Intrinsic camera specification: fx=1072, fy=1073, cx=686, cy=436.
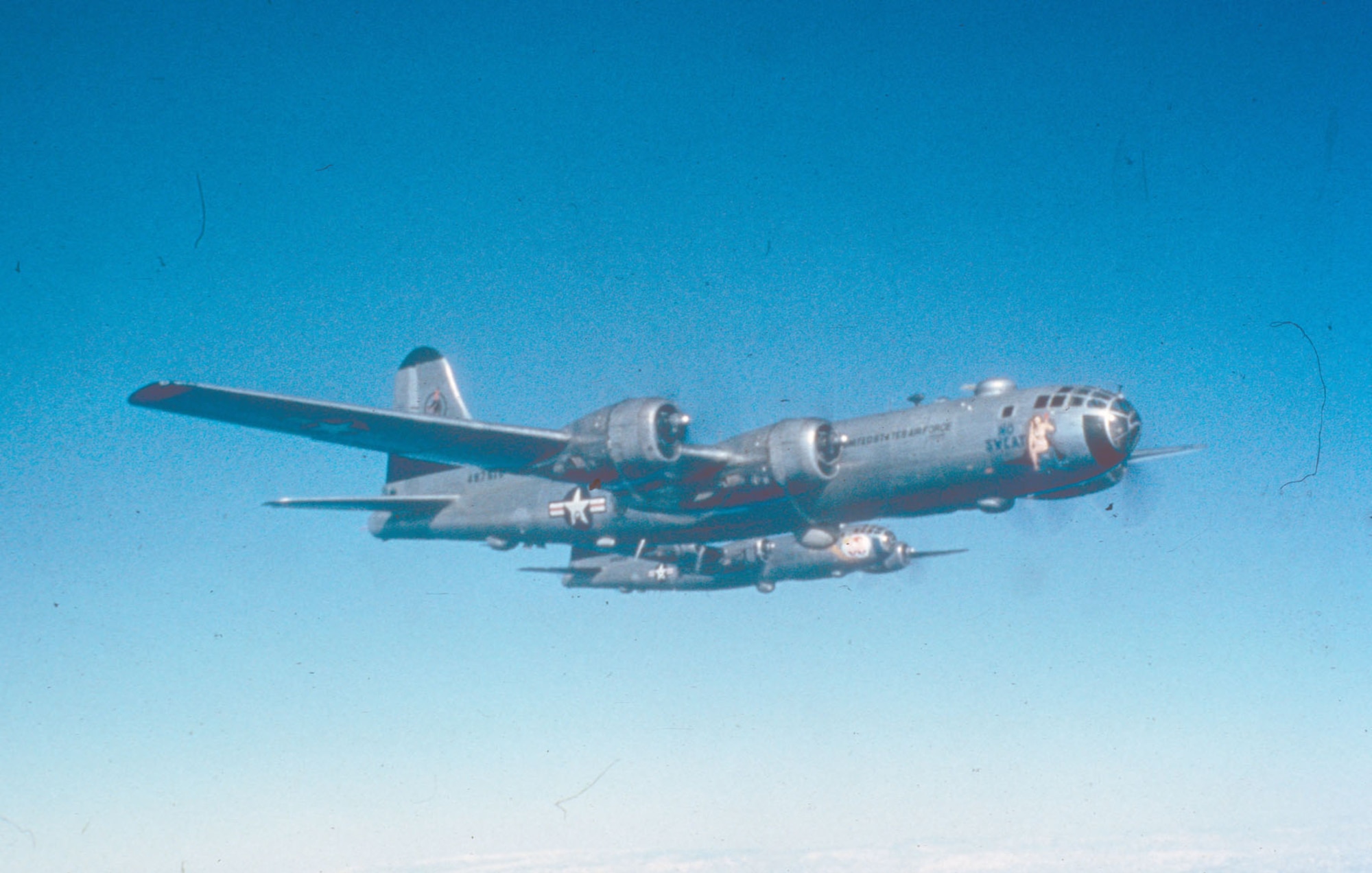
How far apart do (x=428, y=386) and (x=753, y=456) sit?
20400 millimetres

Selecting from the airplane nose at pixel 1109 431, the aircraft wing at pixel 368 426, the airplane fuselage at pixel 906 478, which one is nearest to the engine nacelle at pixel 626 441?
the aircraft wing at pixel 368 426

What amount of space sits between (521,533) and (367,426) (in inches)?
330

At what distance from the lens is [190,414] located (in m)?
25.8

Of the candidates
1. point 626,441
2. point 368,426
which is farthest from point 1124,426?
point 368,426

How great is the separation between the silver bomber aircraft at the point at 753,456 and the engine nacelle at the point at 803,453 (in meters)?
0.04

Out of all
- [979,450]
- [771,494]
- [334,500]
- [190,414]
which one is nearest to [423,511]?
[334,500]

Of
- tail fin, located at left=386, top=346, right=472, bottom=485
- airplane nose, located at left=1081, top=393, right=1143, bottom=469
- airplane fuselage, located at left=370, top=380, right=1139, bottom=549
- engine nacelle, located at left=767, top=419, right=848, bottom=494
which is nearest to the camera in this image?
airplane nose, located at left=1081, top=393, right=1143, bottom=469

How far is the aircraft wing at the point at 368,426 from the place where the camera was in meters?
24.8

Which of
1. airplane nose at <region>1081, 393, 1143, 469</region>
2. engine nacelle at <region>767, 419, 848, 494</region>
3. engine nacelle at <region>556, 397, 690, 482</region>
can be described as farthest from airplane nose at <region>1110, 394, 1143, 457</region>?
engine nacelle at <region>556, 397, 690, 482</region>

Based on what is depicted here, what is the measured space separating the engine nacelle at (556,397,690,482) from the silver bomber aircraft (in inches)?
1.5

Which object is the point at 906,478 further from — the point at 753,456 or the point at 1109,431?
the point at 1109,431

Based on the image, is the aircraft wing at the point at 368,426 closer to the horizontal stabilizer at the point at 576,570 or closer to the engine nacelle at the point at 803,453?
the engine nacelle at the point at 803,453

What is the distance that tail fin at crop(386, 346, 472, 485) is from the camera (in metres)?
43.4

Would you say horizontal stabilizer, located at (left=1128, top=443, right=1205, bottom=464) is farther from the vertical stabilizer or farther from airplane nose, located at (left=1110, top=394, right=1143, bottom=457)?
the vertical stabilizer
